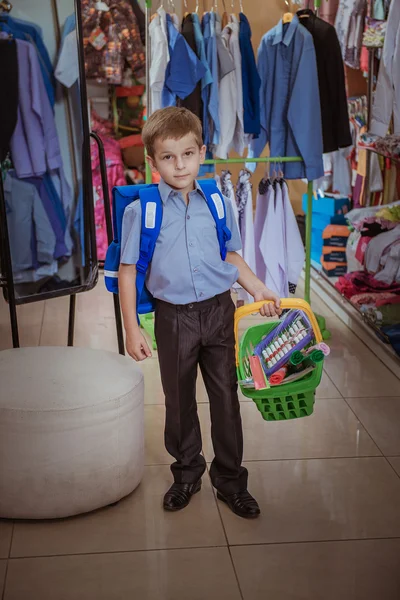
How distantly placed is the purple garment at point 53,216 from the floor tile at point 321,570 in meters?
1.52

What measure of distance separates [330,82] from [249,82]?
0.46 meters

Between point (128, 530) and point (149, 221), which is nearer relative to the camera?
point (149, 221)

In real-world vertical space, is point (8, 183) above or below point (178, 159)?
below

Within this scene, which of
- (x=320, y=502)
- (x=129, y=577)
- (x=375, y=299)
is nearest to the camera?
(x=129, y=577)

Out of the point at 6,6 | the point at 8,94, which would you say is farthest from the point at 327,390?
the point at 6,6

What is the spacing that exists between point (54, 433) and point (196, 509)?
0.58 metres

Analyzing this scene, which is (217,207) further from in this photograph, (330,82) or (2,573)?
(330,82)

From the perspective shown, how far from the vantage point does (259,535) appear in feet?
9.09

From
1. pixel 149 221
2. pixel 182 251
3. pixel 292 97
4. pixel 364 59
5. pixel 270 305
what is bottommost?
pixel 270 305

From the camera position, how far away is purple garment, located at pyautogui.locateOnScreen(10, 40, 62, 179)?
3.29 meters

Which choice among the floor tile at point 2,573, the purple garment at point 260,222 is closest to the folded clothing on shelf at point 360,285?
the purple garment at point 260,222

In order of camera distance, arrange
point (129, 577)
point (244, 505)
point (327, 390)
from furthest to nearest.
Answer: point (327, 390)
point (244, 505)
point (129, 577)

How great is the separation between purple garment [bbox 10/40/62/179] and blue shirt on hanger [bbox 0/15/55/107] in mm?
18

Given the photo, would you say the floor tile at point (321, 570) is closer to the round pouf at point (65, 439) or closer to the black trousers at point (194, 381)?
the black trousers at point (194, 381)
